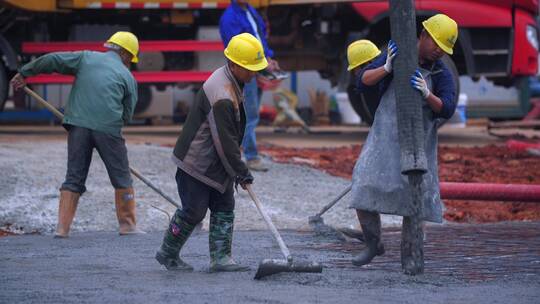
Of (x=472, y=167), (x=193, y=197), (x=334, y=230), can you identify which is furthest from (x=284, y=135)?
(x=193, y=197)

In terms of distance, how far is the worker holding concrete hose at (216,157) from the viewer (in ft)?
24.2

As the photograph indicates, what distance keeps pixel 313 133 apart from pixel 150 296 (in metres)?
13.2

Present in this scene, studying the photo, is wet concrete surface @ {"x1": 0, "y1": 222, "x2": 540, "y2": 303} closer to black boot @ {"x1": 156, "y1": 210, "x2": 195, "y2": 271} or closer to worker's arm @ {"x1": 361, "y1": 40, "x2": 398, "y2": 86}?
black boot @ {"x1": 156, "y1": 210, "x2": 195, "y2": 271}

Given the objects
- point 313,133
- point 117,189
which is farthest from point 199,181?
point 313,133

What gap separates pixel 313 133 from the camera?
64.2 feet

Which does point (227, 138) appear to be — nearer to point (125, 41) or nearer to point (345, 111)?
point (125, 41)

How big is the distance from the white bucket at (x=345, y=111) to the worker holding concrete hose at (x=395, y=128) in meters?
15.6

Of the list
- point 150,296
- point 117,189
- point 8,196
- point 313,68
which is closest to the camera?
point 150,296

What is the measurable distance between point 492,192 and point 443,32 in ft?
8.77

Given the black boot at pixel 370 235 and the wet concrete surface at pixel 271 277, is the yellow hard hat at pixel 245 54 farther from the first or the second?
the wet concrete surface at pixel 271 277

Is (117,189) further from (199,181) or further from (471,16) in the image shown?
(471,16)

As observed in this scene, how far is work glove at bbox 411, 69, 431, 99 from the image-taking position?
7.21 metres

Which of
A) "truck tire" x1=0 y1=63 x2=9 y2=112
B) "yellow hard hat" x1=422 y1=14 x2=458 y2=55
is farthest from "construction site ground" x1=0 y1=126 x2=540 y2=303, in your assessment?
"yellow hard hat" x1=422 y1=14 x2=458 y2=55

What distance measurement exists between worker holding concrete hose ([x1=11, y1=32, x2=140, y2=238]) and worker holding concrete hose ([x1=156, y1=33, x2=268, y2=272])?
2.23 m
